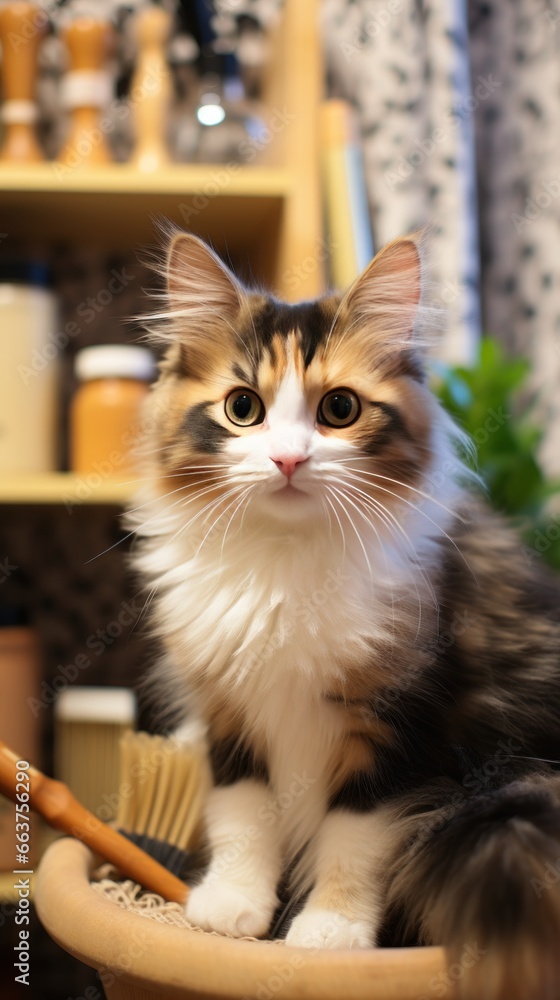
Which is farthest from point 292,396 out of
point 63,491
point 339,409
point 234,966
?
point 63,491

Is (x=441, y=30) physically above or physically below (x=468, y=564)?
above

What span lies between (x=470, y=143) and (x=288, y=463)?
4.96ft

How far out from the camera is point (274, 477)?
80 centimetres

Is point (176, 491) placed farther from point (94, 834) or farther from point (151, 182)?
point (151, 182)

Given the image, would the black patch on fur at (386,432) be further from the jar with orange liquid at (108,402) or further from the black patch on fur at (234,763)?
the jar with orange liquid at (108,402)

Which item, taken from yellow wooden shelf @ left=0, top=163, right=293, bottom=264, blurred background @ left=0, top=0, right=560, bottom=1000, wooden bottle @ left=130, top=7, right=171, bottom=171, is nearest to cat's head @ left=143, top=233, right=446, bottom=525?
blurred background @ left=0, top=0, right=560, bottom=1000

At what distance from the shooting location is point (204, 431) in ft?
2.93

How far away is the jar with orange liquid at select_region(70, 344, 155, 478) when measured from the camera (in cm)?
154

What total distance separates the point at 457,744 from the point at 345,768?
12 cm

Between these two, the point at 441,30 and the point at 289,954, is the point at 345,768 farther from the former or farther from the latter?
the point at 441,30

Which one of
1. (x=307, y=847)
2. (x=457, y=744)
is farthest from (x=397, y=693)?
(x=307, y=847)

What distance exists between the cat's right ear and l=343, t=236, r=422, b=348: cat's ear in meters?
0.14

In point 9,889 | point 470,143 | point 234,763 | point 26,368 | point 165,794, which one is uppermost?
point 470,143

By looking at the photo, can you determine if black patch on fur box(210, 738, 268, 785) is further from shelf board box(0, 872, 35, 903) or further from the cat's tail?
shelf board box(0, 872, 35, 903)
